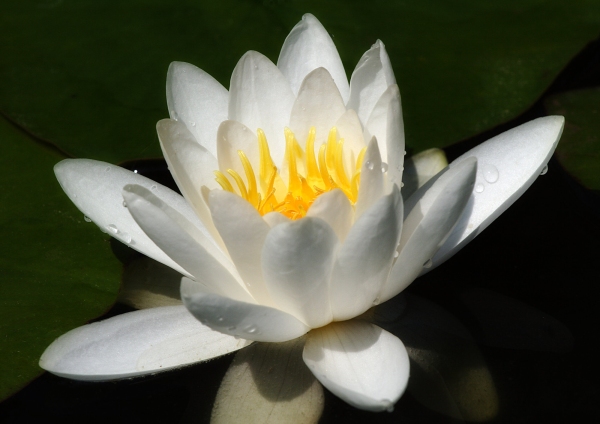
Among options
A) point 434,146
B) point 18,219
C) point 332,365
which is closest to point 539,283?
point 434,146

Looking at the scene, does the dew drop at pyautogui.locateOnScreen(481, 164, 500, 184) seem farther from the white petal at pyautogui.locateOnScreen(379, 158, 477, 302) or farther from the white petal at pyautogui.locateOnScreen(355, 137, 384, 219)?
the white petal at pyautogui.locateOnScreen(355, 137, 384, 219)

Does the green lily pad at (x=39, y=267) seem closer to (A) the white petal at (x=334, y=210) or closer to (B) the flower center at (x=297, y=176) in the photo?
(B) the flower center at (x=297, y=176)

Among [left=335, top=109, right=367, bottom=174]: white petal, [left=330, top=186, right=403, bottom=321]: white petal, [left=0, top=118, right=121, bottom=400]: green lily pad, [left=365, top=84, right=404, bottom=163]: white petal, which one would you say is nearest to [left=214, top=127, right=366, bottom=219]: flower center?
[left=335, top=109, right=367, bottom=174]: white petal

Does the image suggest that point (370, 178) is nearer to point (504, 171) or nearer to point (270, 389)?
point (504, 171)

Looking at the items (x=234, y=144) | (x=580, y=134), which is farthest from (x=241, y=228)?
(x=580, y=134)

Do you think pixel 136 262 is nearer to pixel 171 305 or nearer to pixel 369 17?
pixel 171 305
